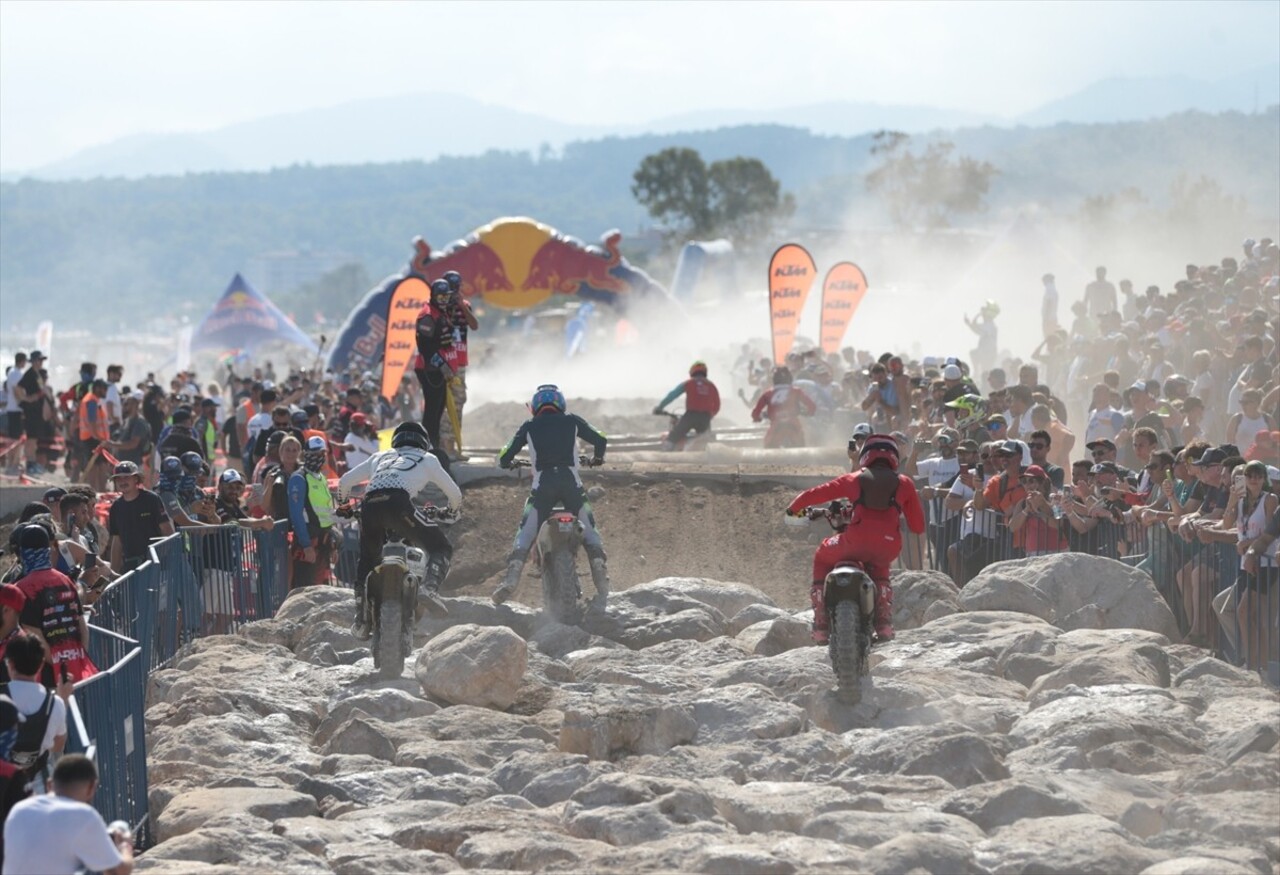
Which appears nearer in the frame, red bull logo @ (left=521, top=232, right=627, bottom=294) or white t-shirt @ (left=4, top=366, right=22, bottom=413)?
white t-shirt @ (left=4, top=366, right=22, bottom=413)

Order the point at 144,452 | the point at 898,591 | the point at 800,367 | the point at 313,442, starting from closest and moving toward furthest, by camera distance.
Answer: the point at 898,591 < the point at 313,442 < the point at 144,452 < the point at 800,367

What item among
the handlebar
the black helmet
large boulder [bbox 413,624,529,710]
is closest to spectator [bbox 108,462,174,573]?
the black helmet

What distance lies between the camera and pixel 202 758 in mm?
10641

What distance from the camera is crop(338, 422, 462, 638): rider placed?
12.6 meters

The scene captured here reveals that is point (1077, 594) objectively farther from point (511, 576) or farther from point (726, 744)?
point (511, 576)

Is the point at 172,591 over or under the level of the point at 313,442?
under

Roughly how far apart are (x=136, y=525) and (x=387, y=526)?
2.27m

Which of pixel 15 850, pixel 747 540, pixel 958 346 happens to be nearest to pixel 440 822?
pixel 15 850

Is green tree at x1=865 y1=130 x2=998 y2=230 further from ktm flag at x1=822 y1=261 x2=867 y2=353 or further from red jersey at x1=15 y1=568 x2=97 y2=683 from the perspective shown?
red jersey at x1=15 y1=568 x2=97 y2=683

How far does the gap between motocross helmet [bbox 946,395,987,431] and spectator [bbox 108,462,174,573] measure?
22.4 ft

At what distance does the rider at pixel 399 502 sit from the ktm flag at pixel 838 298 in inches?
685

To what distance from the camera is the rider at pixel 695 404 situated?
73.0 feet

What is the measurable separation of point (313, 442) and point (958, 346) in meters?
30.8

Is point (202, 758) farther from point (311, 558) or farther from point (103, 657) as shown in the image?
point (311, 558)
